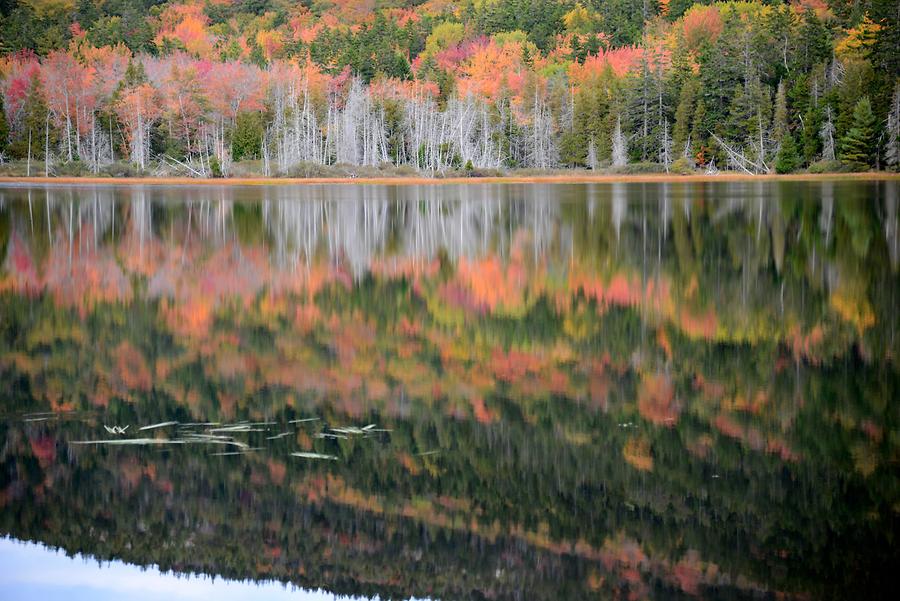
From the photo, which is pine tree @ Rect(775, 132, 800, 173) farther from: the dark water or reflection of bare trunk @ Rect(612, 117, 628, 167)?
the dark water

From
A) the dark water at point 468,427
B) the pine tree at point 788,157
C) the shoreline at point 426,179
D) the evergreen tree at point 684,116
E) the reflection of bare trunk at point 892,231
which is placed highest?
the evergreen tree at point 684,116

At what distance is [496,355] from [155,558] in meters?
4.16

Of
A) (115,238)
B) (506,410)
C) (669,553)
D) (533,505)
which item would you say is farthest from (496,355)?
(115,238)

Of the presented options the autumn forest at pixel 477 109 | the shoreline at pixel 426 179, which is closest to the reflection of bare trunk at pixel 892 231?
the shoreline at pixel 426 179

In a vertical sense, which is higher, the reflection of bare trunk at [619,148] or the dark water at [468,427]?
the reflection of bare trunk at [619,148]

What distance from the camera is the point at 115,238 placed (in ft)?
63.0

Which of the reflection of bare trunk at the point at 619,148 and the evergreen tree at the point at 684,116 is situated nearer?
the evergreen tree at the point at 684,116

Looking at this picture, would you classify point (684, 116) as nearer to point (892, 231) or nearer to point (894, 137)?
point (894, 137)

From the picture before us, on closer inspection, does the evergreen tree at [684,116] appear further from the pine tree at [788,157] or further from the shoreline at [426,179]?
the pine tree at [788,157]

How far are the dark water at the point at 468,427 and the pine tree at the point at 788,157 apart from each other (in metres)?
56.5

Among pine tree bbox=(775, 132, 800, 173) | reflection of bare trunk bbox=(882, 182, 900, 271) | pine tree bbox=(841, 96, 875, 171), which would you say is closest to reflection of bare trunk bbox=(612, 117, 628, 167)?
pine tree bbox=(775, 132, 800, 173)

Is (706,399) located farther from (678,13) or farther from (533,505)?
(678,13)

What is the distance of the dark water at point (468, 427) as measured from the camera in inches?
186

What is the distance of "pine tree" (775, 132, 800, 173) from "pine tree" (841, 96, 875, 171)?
12.5ft
